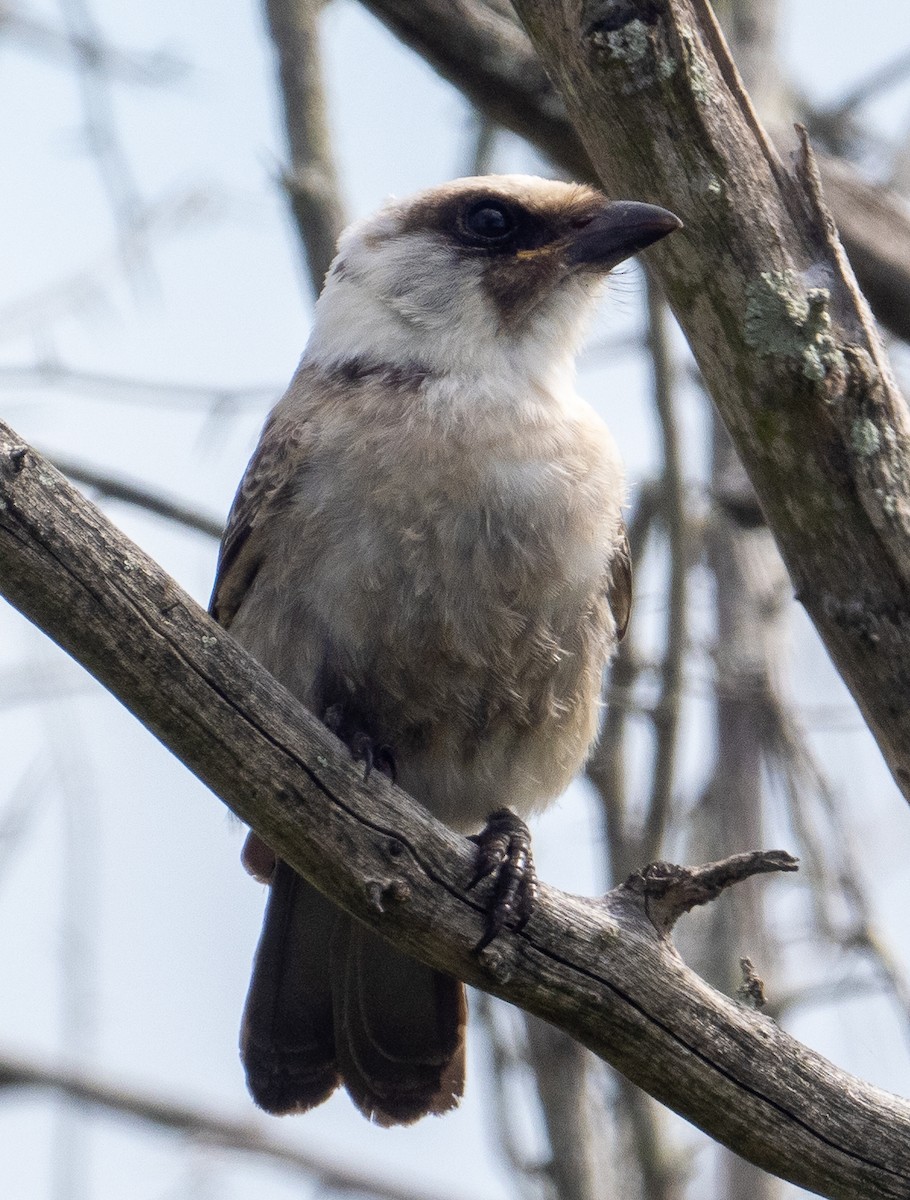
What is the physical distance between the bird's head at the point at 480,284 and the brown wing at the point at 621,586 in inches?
21.5

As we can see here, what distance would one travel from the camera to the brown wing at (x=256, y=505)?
12.6 feet

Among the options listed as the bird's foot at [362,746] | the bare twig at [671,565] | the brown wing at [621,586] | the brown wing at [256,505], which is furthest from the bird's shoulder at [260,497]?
the bare twig at [671,565]

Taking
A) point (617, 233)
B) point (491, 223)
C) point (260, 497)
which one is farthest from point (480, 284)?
point (260, 497)

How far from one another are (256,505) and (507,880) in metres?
1.33

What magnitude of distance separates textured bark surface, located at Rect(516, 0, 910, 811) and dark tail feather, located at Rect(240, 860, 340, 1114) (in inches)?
64.3

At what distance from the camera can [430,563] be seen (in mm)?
3586

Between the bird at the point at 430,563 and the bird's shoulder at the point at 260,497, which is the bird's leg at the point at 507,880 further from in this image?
the bird's shoulder at the point at 260,497

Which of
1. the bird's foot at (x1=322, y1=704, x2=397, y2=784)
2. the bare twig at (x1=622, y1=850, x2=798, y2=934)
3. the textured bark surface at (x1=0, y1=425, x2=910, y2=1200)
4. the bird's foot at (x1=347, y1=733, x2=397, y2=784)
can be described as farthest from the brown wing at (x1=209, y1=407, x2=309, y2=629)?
the bare twig at (x1=622, y1=850, x2=798, y2=934)

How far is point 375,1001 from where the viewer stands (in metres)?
4.07

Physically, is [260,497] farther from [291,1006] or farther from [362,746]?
[291,1006]

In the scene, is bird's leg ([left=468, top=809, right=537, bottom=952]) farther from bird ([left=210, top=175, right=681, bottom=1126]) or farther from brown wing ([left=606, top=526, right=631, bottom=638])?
brown wing ([left=606, top=526, right=631, bottom=638])

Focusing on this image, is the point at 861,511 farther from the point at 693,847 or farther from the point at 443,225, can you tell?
the point at 693,847

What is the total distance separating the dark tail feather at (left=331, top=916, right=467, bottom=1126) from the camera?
13.1ft

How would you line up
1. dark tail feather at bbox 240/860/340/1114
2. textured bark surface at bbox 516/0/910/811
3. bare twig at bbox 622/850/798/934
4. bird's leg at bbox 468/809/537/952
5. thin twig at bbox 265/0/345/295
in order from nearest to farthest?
bare twig at bbox 622/850/798/934
bird's leg at bbox 468/809/537/952
textured bark surface at bbox 516/0/910/811
dark tail feather at bbox 240/860/340/1114
thin twig at bbox 265/0/345/295
